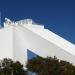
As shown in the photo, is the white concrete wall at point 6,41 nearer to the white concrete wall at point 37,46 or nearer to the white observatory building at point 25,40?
the white observatory building at point 25,40

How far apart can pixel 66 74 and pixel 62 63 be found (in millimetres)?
1595

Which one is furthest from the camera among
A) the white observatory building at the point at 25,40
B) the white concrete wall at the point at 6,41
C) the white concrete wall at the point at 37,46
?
the white concrete wall at the point at 6,41

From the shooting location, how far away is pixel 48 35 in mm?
52938

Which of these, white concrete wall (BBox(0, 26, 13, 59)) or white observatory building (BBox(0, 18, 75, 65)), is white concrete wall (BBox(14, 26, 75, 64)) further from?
white concrete wall (BBox(0, 26, 13, 59))

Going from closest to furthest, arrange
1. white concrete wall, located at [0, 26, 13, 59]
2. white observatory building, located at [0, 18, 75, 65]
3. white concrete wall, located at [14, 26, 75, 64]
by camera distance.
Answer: white concrete wall, located at [14, 26, 75, 64], white observatory building, located at [0, 18, 75, 65], white concrete wall, located at [0, 26, 13, 59]

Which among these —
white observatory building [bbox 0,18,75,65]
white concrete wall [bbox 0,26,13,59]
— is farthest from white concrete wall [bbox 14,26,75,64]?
white concrete wall [bbox 0,26,13,59]

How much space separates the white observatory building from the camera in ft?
168

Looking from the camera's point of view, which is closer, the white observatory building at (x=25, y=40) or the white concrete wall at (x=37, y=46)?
the white concrete wall at (x=37, y=46)

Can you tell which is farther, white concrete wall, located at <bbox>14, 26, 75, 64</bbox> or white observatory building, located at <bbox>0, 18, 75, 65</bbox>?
white observatory building, located at <bbox>0, 18, 75, 65</bbox>

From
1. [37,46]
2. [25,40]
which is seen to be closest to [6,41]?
[25,40]

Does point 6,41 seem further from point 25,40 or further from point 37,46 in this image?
point 37,46

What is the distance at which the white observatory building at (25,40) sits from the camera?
51.2 meters

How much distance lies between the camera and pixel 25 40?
54.5 m

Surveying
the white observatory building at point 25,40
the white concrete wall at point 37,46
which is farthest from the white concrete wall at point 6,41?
the white concrete wall at point 37,46
